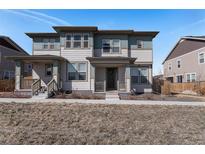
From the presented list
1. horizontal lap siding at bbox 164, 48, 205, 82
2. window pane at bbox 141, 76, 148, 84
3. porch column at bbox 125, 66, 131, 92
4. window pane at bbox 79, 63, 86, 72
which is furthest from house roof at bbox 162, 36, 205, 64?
window pane at bbox 79, 63, 86, 72

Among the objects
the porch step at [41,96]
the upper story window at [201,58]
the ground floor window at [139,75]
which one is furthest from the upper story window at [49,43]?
the upper story window at [201,58]

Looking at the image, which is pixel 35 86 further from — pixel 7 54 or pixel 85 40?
pixel 7 54

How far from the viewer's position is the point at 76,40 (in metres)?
15.7

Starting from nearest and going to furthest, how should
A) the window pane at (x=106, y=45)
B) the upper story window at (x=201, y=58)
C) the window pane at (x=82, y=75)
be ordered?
1. the window pane at (x=82, y=75)
2. the window pane at (x=106, y=45)
3. the upper story window at (x=201, y=58)

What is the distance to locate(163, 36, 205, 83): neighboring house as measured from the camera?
68.5 feet

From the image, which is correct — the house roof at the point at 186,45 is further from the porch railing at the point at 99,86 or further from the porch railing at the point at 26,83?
the porch railing at the point at 26,83

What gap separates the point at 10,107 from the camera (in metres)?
9.04

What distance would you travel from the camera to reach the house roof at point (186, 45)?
2177cm

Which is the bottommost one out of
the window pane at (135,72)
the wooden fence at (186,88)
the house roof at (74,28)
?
the wooden fence at (186,88)

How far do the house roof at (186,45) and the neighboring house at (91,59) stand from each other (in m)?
9.23

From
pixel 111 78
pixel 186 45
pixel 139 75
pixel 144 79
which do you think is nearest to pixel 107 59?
pixel 111 78

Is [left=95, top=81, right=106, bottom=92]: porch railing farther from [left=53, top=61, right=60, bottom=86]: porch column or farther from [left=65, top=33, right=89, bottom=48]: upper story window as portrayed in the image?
[left=65, top=33, right=89, bottom=48]: upper story window
